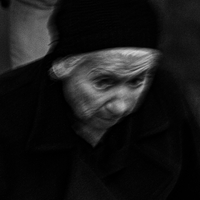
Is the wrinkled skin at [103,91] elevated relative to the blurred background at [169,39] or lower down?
elevated

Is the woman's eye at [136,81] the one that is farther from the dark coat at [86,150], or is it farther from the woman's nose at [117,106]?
the dark coat at [86,150]

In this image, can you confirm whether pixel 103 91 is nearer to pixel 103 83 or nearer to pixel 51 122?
pixel 103 83

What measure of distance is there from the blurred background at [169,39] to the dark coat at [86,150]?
1.64ft

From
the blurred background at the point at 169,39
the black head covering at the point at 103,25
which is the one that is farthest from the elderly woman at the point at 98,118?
the blurred background at the point at 169,39

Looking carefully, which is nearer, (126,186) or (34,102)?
(34,102)

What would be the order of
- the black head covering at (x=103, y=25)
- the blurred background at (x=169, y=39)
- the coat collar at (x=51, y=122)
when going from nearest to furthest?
the black head covering at (x=103, y=25) < the coat collar at (x=51, y=122) < the blurred background at (x=169, y=39)

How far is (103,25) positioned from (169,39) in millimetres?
1244

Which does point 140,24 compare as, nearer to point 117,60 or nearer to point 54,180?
point 117,60

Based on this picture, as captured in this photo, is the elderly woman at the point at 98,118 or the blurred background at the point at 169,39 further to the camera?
the blurred background at the point at 169,39

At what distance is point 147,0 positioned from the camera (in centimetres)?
99

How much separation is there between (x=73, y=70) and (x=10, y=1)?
0.75 meters

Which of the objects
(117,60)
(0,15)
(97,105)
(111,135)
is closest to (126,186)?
(111,135)

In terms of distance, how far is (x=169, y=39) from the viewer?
83.6 inches

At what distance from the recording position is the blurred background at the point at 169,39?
167 cm
